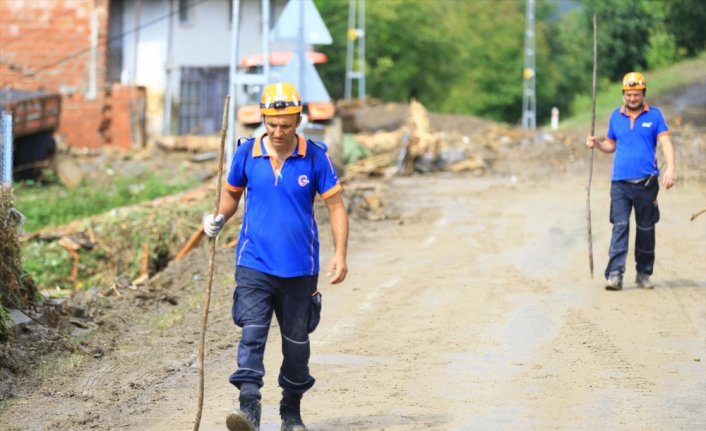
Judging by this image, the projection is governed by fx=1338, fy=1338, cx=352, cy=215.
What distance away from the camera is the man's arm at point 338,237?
762cm

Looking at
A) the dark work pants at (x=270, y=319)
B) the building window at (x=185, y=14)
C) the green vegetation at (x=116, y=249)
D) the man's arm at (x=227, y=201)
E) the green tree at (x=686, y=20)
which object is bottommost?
the green vegetation at (x=116, y=249)

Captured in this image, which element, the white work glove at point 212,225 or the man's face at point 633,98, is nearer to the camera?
the white work glove at point 212,225

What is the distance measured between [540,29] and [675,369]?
91541 millimetres

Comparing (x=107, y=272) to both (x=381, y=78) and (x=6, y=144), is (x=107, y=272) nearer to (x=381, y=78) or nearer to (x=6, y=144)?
(x=6, y=144)

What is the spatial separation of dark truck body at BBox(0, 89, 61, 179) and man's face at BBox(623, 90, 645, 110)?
17426mm

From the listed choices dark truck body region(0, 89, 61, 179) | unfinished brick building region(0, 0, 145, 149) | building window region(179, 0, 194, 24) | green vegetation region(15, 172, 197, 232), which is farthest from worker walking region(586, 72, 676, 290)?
building window region(179, 0, 194, 24)

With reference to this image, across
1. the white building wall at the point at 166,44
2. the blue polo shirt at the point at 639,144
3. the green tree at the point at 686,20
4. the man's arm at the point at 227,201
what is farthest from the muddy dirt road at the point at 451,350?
the white building wall at the point at 166,44

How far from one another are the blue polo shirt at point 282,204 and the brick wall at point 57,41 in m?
34.6

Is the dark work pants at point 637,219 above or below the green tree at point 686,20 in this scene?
below

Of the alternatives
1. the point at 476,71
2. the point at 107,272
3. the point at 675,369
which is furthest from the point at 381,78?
the point at 675,369

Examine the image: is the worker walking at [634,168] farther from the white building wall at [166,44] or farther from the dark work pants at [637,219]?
the white building wall at [166,44]

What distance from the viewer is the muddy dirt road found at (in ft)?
27.1

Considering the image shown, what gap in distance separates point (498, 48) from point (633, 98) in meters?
83.8

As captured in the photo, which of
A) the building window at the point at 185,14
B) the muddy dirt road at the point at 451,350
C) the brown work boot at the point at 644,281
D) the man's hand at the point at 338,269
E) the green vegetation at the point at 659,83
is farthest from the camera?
the building window at the point at 185,14
